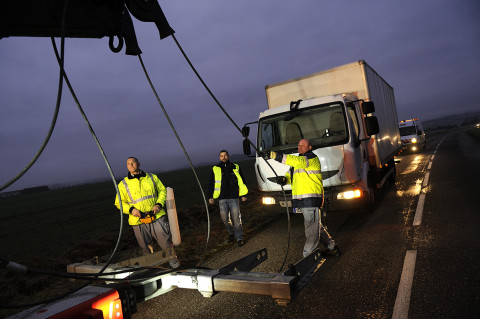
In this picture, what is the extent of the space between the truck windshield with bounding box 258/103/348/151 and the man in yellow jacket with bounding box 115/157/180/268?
288 centimetres

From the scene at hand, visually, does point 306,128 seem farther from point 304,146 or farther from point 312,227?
point 312,227

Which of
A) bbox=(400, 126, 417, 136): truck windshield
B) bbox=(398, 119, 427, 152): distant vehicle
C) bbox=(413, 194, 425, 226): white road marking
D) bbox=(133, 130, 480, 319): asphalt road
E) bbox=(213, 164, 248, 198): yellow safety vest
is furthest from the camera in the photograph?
bbox=(400, 126, 417, 136): truck windshield

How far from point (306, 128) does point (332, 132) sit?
577 mm

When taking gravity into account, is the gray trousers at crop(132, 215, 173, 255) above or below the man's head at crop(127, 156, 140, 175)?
below

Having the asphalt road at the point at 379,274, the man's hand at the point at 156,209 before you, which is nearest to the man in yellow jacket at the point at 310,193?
the asphalt road at the point at 379,274

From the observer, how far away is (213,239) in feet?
25.0

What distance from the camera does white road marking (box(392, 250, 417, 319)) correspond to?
3215 mm

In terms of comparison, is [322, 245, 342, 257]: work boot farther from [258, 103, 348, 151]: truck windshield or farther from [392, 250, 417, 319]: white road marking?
[258, 103, 348, 151]: truck windshield

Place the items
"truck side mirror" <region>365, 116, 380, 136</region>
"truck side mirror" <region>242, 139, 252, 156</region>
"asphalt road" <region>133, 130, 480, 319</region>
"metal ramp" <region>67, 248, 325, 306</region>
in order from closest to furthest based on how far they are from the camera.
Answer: "metal ramp" <region>67, 248, 325, 306</region>, "asphalt road" <region>133, 130, 480, 319</region>, "truck side mirror" <region>365, 116, 380, 136</region>, "truck side mirror" <region>242, 139, 252, 156</region>

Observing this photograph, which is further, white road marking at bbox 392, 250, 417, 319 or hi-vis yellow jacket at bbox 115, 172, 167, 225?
hi-vis yellow jacket at bbox 115, 172, 167, 225

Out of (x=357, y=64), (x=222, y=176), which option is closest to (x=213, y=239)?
(x=222, y=176)

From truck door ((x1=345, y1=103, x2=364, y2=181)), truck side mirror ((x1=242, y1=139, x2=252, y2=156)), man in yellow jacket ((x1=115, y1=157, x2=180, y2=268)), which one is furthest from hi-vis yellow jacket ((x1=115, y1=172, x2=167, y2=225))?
truck door ((x1=345, y1=103, x2=364, y2=181))

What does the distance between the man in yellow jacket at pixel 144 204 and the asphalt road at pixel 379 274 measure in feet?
3.81

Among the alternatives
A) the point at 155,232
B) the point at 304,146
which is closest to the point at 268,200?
the point at 304,146
